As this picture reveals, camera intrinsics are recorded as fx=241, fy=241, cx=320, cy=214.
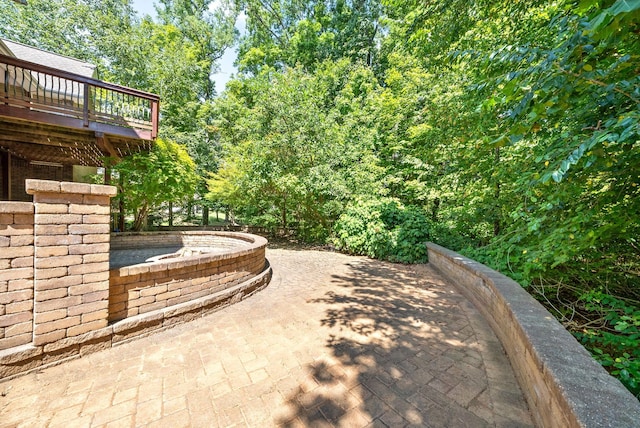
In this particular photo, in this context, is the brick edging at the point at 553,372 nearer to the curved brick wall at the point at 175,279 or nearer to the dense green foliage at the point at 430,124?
the dense green foliage at the point at 430,124

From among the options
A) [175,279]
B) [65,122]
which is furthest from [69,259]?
[65,122]

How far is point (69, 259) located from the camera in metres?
2.26

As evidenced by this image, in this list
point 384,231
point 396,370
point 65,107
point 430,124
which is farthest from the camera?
point 430,124

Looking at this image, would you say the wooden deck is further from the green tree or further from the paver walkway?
the paver walkway

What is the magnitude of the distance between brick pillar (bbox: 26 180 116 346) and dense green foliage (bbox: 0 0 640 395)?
13.0 feet

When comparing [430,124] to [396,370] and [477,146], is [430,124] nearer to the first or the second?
[477,146]

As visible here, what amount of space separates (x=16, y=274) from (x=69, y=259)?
0.33m

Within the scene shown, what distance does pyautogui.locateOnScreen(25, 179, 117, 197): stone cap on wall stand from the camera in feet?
6.82

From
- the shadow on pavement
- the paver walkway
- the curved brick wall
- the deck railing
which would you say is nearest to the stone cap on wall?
the curved brick wall

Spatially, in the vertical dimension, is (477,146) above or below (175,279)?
above

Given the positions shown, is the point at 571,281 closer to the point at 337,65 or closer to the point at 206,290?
the point at 206,290

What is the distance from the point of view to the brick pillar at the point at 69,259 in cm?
213

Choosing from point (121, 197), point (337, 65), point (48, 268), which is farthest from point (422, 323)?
point (337, 65)

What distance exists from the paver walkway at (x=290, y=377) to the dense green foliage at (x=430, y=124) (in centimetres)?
113
